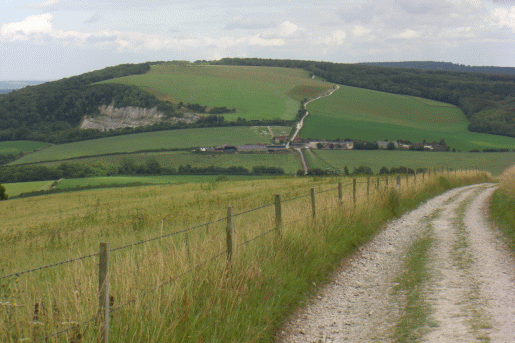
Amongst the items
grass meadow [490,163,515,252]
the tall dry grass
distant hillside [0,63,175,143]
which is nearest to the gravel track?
grass meadow [490,163,515,252]

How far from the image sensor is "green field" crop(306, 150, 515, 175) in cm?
7056

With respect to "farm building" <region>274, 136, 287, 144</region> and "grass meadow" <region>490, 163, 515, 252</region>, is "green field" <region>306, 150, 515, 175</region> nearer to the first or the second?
"farm building" <region>274, 136, 287, 144</region>

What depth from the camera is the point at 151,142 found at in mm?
96438

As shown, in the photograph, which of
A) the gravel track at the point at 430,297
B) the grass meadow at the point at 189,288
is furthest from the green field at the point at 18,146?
the gravel track at the point at 430,297

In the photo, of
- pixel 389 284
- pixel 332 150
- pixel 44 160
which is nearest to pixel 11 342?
pixel 389 284

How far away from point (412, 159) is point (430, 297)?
2972 inches

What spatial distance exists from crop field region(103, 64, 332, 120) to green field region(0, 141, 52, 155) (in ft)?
125

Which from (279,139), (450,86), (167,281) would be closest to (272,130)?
(279,139)

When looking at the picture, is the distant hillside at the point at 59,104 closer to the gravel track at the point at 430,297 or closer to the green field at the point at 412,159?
the green field at the point at 412,159

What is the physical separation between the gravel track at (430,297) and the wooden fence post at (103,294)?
241 centimetres

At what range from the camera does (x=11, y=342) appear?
132 inches

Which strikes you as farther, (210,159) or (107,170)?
(210,159)

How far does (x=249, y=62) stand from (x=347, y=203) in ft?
620

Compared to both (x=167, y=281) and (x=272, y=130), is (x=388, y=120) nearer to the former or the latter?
(x=272, y=130)
